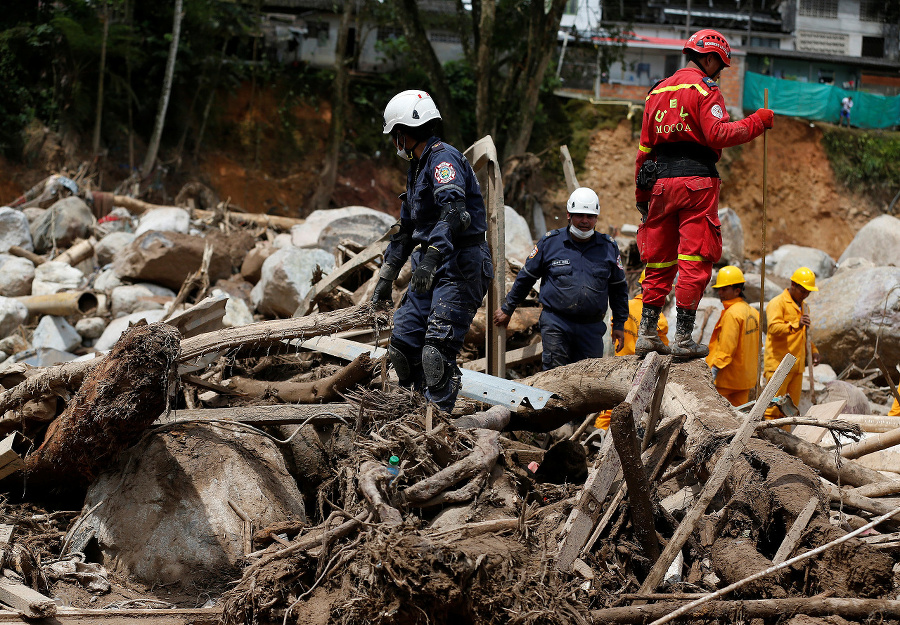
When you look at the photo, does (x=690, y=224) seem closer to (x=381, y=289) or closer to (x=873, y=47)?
(x=381, y=289)

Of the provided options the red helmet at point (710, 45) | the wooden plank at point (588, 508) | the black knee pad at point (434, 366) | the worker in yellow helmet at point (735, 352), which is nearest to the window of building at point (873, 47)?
the worker in yellow helmet at point (735, 352)

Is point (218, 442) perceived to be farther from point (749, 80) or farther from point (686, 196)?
point (749, 80)

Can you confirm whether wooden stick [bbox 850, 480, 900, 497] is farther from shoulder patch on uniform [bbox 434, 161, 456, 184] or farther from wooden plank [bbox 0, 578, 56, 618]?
wooden plank [bbox 0, 578, 56, 618]

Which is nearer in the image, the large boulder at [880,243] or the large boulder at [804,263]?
the large boulder at [880,243]

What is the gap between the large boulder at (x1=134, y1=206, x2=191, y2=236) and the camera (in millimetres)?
12039

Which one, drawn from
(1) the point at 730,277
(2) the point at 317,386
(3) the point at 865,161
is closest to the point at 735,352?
(1) the point at 730,277

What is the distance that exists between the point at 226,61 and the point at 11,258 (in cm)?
1119

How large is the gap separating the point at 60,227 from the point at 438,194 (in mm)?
9018

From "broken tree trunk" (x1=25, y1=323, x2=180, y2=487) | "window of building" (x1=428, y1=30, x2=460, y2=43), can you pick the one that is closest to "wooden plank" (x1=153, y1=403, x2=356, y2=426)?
"broken tree trunk" (x1=25, y1=323, x2=180, y2=487)

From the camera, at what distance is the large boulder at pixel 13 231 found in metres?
11.2

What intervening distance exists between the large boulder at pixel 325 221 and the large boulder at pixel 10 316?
337 centimetres

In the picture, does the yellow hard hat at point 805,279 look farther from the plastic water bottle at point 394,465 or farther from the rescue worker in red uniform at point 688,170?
the plastic water bottle at point 394,465

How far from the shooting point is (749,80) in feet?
79.5

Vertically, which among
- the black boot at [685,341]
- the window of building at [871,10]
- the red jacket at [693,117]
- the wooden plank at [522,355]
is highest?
the window of building at [871,10]
